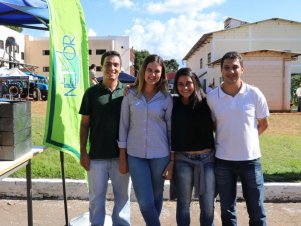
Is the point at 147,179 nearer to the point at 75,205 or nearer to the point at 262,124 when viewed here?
the point at 262,124

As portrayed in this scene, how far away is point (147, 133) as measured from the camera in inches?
130

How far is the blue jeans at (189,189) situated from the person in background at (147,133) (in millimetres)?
123

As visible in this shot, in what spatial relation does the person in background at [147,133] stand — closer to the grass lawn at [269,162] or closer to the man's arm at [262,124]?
the man's arm at [262,124]

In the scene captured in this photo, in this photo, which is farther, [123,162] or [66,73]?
[66,73]

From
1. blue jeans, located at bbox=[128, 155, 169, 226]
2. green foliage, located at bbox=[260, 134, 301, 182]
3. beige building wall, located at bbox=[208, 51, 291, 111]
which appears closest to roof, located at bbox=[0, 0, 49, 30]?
blue jeans, located at bbox=[128, 155, 169, 226]

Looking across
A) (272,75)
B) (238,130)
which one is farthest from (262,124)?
(272,75)

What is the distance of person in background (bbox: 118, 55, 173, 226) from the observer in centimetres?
329

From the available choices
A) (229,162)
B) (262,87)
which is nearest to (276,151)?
(229,162)

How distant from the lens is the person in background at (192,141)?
334 cm

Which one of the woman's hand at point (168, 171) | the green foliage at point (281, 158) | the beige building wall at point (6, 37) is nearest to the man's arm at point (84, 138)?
the woman's hand at point (168, 171)

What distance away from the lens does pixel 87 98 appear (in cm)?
339

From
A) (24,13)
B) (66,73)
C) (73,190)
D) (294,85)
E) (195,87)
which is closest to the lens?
(195,87)

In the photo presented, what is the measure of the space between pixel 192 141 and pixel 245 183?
2.02 ft

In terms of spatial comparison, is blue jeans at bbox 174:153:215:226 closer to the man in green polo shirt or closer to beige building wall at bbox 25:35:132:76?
the man in green polo shirt
